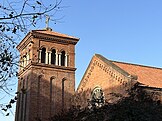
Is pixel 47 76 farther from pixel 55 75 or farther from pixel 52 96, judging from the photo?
pixel 52 96

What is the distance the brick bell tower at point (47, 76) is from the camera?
30.1 metres

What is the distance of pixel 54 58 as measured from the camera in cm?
3259

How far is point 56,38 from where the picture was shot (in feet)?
106

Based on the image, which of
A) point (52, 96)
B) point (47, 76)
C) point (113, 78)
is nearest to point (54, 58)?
point (47, 76)

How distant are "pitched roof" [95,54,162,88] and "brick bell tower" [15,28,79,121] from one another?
20.7 feet

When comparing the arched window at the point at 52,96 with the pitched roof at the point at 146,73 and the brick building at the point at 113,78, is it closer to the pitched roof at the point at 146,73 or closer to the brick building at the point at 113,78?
the brick building at the point at 113,78

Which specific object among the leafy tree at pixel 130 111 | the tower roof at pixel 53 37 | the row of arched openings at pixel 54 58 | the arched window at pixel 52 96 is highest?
the tower roof at pixel 53 37

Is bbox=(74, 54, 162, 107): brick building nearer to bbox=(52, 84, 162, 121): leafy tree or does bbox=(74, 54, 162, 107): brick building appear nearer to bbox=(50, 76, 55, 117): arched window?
bbox=(50, 76, 55, 117): arched window

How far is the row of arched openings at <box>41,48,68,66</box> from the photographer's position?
31891 mm

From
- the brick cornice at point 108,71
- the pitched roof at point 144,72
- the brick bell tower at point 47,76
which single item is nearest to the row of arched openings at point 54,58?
the brick bell tower at point 47,76

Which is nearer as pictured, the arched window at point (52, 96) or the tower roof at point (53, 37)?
the arched window at point (52, 96)

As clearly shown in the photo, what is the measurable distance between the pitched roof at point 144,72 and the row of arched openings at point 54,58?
642cm

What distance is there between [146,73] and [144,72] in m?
0.21

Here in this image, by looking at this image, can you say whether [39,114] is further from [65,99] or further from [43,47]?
[43,47]
